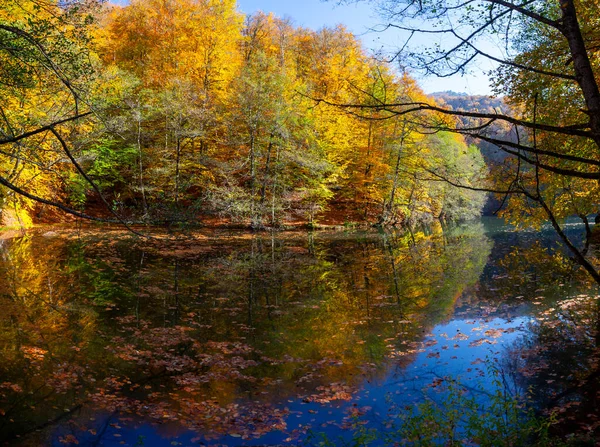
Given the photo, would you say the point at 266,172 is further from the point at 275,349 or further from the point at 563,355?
the point at 563,355

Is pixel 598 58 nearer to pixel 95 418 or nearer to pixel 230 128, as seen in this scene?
pixel 95 418

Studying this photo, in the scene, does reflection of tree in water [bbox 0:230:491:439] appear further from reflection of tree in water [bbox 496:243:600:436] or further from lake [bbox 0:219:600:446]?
reflection of tree in water [bbox 496:243:600:436]

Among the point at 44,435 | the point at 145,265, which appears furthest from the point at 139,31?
the point at 44,435

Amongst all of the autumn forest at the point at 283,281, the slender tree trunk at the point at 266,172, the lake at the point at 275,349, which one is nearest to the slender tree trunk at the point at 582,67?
the autumn forest at the point at 283,281

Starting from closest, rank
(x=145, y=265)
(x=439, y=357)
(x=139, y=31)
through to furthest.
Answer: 1. (x=439, y=357)
2. (x=145, y=265)
3. (x=139, y=31)

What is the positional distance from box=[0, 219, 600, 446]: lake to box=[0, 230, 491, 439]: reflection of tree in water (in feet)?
0.12

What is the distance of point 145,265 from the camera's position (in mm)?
15383

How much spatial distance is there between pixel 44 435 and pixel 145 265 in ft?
35.8

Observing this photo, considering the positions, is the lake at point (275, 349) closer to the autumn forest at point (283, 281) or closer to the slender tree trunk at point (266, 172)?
the autumn forest at point (283, 281)

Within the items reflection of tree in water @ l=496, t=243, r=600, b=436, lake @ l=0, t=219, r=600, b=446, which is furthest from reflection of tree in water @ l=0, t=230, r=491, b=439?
reflection of tree in water @ l=496, t=243, r=600, b=436

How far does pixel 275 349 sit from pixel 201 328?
1.83 metres

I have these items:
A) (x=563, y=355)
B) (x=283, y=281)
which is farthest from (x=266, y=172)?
(x=563, y=355)

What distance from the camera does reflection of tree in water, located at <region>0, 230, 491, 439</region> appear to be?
5.75 meters

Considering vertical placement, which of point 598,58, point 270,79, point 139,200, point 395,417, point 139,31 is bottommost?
point 395,417
